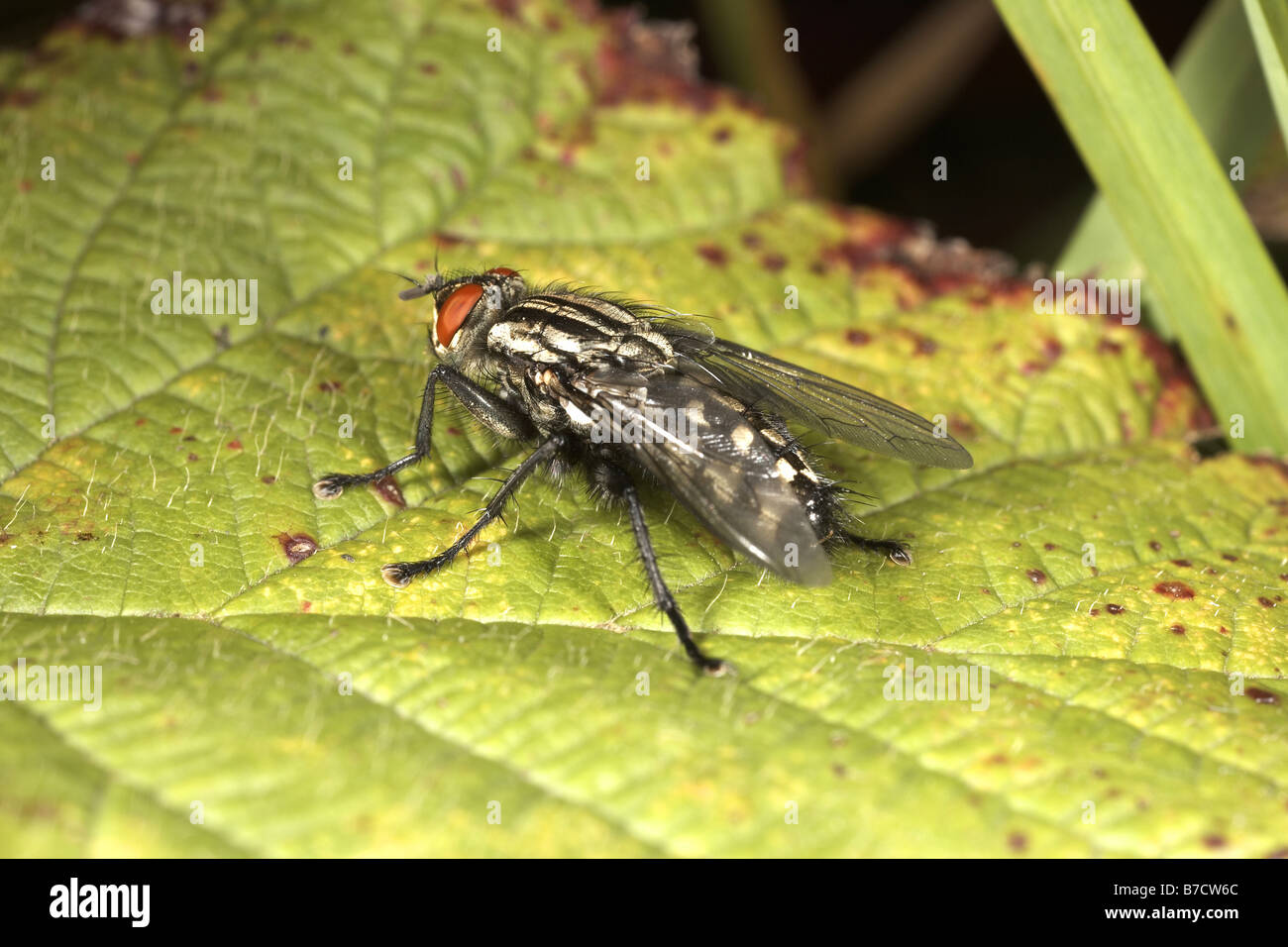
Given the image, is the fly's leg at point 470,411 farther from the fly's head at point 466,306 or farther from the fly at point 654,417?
the fly's head at point 466,306

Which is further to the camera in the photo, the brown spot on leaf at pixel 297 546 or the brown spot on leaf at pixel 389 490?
the brown spot on leaf at pixel 389 490

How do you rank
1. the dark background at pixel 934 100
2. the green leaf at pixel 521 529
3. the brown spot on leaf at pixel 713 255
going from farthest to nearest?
the dark background at pixel 934 100 → the brown spot on leaf at pixel 713 255 → the green leaf at pixel 521 529

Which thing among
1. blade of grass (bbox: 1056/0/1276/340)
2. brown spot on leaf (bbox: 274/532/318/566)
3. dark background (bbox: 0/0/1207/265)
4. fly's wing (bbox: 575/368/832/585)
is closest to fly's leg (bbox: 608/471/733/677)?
fly's wing (bbox: 575/368/832/585)

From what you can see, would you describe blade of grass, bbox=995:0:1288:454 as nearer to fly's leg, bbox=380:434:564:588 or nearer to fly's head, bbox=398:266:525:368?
fly's head, bbox=398:266:525:368

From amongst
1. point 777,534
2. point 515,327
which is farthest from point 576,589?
point 515,327

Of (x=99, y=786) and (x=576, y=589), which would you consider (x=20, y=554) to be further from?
(x=576, y=589)

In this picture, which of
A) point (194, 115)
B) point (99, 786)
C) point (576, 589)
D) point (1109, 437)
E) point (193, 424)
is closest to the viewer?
point (99, 786)

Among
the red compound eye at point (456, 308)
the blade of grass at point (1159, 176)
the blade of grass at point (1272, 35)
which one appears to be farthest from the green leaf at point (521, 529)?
the blade of grass at point (1272, 35)
